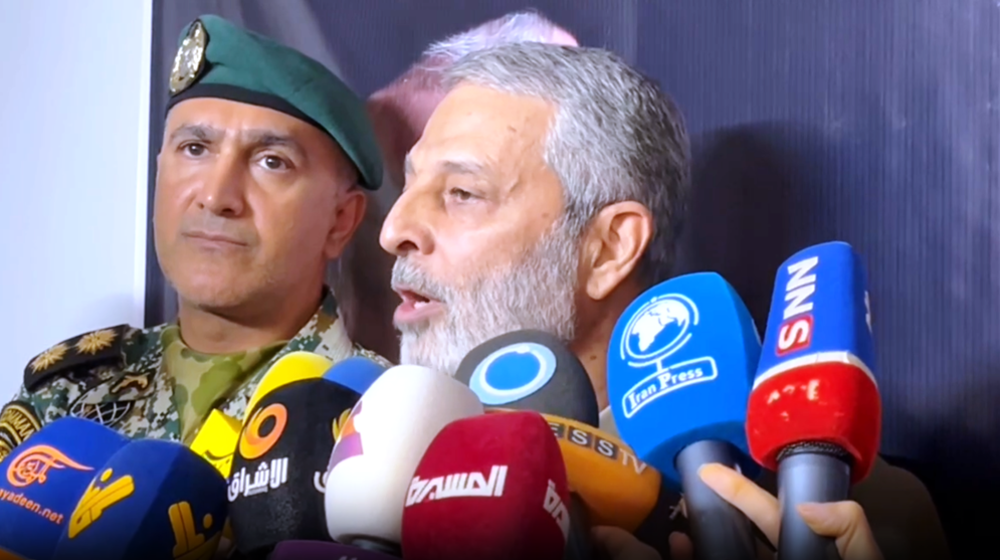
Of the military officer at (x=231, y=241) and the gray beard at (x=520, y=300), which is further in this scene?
the military officer at (x=231, y=241)

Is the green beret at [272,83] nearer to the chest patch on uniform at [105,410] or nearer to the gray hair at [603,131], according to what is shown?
the gray hair at [603,131]

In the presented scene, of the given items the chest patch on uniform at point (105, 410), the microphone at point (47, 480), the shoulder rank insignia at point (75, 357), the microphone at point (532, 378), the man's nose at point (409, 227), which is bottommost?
the chest patch on uniform at point (105, 410)

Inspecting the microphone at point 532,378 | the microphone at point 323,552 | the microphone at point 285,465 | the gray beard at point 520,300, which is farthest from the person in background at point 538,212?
the microphone at point 323,552

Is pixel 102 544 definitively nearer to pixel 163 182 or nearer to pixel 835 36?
pixel 163 182

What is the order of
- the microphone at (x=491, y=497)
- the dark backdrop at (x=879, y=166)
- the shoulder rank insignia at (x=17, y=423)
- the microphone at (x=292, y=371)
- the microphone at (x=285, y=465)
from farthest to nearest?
the shoulder rank insignia at (x=17, y=423), the dark backdrop at (x=879, y=166), the microphone at (x=292, y=371), the microphone at (x=285, y=465), the microphone at (x=491, y=497)

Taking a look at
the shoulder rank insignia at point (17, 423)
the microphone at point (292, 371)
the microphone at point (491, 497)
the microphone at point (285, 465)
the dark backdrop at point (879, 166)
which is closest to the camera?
the microphone at point (491, 497)

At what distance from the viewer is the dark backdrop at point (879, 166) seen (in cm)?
85

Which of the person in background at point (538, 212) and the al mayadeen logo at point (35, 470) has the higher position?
the person in background at point (538, 212)

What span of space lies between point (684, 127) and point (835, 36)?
0.15 m

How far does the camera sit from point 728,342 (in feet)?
2.03

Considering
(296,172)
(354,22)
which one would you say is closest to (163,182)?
(296,172)

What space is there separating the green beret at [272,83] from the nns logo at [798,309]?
58 cm

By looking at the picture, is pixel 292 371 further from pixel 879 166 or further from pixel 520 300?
pixel 879 166

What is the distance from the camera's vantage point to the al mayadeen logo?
25.2 inches
